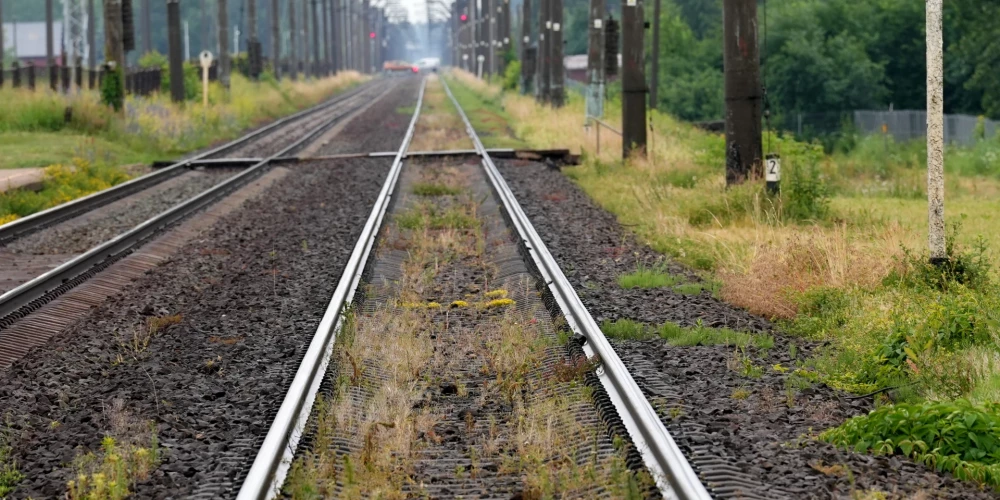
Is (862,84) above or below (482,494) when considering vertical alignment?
above

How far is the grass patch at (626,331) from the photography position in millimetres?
8664

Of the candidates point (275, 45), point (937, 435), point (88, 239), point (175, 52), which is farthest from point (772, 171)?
point (275, 45)

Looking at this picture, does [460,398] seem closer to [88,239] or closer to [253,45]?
[88,239]

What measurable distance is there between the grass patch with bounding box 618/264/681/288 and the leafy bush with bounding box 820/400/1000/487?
4.48m

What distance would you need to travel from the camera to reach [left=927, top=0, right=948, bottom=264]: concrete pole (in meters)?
9.68

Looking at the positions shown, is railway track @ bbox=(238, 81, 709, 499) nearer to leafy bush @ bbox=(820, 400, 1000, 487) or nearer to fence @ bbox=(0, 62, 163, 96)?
leafy bush @ bbox=(820, 400, 1000, 487)

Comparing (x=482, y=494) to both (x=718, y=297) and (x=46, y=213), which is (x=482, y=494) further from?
(x=46, y=213)

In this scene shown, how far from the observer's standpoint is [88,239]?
47.2 feet

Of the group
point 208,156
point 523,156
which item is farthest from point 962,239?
point 208,156

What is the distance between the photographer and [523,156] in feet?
82.9

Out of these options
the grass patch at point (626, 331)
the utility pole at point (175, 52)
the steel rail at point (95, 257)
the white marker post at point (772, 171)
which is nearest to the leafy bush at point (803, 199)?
the white marker post at point (772, 171)

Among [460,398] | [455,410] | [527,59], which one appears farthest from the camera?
[527,59]

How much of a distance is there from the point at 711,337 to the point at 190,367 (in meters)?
3.40

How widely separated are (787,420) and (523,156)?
18.9 m
